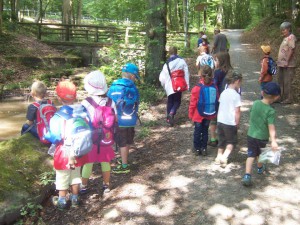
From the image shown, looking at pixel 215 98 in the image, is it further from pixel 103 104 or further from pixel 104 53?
pixel 104 53

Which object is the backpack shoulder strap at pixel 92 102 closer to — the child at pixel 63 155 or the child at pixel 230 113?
the child at pixel 63 155

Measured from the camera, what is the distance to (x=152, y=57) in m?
10.5

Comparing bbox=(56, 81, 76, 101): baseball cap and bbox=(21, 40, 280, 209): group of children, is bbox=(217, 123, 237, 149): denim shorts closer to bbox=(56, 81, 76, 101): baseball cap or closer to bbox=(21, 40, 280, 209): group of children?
bbox=(21, 40, 280, 209): group of children

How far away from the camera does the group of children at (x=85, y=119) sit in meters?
4.41

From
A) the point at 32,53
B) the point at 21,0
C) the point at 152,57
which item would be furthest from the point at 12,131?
the point at 21,0

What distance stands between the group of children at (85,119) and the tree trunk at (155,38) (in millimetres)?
5016

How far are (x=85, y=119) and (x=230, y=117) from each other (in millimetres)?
2169

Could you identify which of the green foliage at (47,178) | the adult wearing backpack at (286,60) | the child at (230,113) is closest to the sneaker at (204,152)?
the child at (230,113)

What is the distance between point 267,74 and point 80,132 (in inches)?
200

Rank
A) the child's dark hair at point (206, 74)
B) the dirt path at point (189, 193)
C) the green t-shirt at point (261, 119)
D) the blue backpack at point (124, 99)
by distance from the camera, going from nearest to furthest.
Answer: the dirt path at point (189, 193) → the green t-shirt at point (261, 119) → the blue backpack at point (124, 99) → the child's dark hair at point (206, 74)

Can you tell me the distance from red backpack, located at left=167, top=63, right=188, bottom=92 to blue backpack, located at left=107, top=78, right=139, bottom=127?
1.99 metres

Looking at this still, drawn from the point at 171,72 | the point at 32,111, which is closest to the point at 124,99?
the point at 32,111

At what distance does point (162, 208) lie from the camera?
4340mm

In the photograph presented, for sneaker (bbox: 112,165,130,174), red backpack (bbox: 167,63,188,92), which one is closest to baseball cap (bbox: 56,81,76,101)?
sneaker (bbox: 112,165,130,174)
